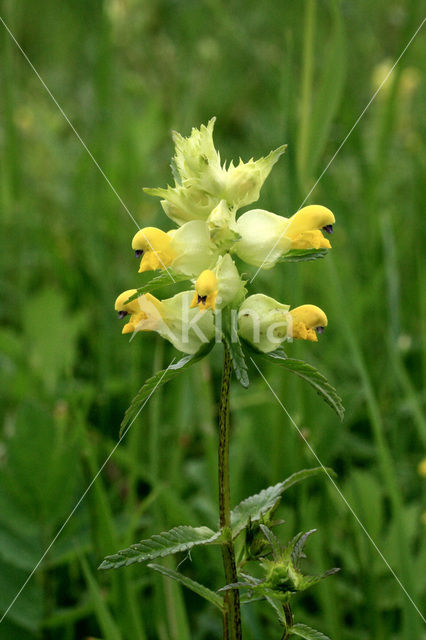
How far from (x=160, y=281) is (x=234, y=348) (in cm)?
11

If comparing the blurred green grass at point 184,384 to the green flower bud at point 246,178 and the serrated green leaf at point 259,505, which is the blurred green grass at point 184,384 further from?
the green flower bud at point 246,178

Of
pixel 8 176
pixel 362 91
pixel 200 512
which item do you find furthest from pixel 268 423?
pixel 362 91

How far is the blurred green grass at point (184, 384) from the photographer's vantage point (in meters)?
1.17

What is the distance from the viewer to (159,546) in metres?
0.67

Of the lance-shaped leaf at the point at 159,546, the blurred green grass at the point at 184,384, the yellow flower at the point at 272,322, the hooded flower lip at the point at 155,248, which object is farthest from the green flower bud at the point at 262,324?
the blurred green grass at the point at 184,384

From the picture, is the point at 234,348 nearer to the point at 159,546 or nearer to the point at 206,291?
the point at 206,291

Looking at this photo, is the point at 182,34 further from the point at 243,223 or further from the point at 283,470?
the point at 243,223

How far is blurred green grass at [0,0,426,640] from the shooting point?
3.85ft

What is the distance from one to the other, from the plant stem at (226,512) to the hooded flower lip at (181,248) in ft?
0.39

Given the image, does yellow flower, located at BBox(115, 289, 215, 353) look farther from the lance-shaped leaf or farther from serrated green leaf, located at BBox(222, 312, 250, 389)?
the lance-shaped leaf

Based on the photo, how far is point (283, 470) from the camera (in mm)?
1403


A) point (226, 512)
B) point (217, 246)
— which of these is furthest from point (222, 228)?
point (226, 512)

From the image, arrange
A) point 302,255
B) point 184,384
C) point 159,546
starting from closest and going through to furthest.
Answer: point 159,546 → point 302,255 → point 184,384

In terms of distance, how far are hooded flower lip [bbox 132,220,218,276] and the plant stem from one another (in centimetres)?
12
